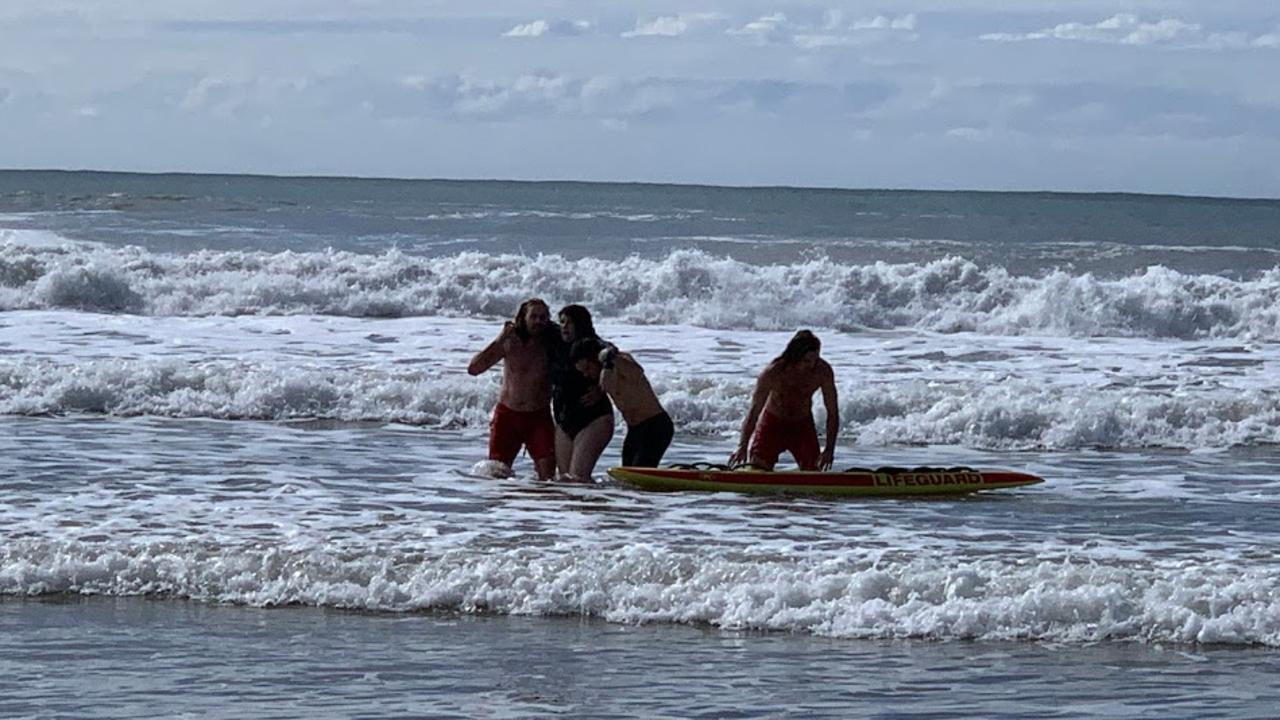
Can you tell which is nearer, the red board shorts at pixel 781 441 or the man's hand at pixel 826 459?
the man's hand at pixel 826 459

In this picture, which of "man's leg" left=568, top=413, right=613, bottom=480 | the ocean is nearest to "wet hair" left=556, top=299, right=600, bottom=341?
"man's leg" left=568, top=413, right=613, bottom=480

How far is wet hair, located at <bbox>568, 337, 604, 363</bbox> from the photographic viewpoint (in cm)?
1242

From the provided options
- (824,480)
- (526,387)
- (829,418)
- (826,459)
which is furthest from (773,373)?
(526,387)

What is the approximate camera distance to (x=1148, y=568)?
959cm

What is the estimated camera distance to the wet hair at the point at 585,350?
12.4 m

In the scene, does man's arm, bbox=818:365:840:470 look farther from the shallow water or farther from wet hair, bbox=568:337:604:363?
the shallow water

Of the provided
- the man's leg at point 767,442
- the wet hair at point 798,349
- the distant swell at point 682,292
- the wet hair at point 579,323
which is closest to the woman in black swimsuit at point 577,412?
the wet hair at point 579,323

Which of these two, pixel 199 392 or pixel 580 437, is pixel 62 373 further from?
pixel 580 437

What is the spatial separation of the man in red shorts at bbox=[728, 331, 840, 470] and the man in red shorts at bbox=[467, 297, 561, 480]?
1.33 m

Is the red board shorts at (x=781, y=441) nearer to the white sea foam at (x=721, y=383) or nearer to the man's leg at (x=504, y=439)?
the man's leg at (x=504, y=439)

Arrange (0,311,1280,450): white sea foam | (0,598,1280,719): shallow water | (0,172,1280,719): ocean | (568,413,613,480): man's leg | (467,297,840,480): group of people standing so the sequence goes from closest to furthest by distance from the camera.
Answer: (0,598,1280,719): shallow water < (0,172,1280,719): ocean < (467,297,840,480): group of people standing < (568,413,613,480): man's leg < (0,311,1280,450): white sea foam

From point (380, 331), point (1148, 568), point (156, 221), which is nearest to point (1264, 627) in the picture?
point (1148, 568)

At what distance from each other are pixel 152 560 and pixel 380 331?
14811 mm

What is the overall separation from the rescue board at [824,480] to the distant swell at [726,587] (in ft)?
7.99
